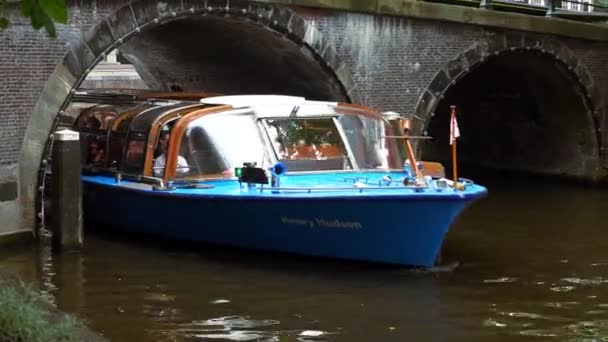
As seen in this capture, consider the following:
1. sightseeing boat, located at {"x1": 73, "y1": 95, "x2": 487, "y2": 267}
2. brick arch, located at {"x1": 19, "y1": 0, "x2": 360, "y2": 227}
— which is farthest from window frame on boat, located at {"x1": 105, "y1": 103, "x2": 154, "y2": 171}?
brick arch, located at {"x1": 19, "y1": 0, "x2": 360, "y2": 227}

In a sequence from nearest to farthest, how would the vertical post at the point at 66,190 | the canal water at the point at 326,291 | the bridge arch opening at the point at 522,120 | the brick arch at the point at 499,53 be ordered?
the canal water at the point at 326,291 < the vertical post at the point at 66,190 < the brick arch at the point at 499,53 < the bridge arch opening at the point at 522,120

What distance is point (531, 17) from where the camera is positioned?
1698cm

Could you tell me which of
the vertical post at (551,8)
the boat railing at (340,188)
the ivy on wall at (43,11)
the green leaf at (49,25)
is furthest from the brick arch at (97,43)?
the ivy on wall at (43,11)

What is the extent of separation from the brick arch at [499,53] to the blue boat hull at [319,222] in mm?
5899

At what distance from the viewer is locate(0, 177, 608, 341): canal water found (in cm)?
812

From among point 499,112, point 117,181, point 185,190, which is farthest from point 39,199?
point 499,112

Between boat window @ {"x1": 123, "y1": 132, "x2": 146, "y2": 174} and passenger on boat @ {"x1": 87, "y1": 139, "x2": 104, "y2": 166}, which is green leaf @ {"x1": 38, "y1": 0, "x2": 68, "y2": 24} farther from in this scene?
passenger on boat @ {"x1": 87, "y1": 139, "x2": 104, "y2": 166}

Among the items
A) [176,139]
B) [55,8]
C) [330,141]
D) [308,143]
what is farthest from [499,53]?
[55,8]

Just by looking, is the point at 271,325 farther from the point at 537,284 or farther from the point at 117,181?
the point at 117,181

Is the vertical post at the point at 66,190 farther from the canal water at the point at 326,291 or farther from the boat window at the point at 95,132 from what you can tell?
the boat window at the point at 95,132

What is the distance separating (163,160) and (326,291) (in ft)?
10.4

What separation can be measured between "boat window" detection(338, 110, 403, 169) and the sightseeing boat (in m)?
0.01

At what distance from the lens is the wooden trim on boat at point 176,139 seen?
11.2 metres

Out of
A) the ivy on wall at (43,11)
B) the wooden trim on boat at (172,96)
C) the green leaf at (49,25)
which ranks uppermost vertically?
the ivy on wall at (43,11)
